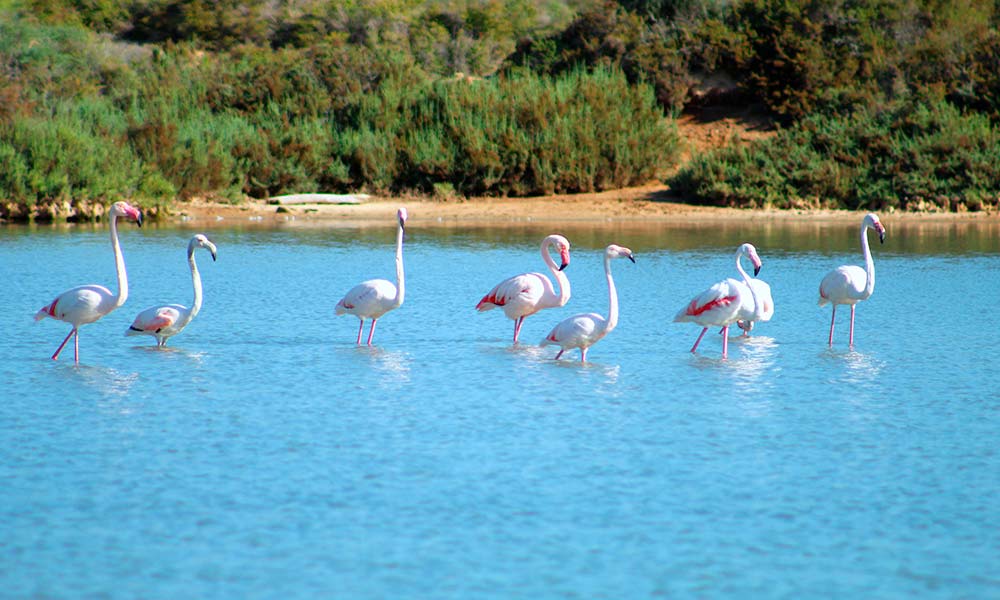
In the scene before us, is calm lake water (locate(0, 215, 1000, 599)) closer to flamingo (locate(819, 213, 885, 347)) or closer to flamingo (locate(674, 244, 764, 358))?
flamingo (locate(674, 244, 764, 358))

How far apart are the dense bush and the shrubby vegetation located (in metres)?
0.05

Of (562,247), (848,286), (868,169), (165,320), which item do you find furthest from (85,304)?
(868,169)

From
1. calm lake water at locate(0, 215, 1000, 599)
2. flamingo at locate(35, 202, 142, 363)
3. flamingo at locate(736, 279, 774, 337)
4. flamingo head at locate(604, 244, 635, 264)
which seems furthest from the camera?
flamingo at locate(736, 279, 774, 337)

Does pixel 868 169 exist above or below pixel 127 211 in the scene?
above

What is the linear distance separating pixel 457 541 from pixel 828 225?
18.5 meters

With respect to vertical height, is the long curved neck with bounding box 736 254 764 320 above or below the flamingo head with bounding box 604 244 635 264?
below

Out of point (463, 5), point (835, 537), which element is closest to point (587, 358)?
point (835, 537)

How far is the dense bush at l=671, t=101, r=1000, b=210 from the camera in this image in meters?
24.3

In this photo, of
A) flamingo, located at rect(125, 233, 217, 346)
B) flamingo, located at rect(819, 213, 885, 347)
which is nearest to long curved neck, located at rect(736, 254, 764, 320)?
flamingo, located at rect(819, 213, 885, 347)

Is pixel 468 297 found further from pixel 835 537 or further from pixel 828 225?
pixel 828 225

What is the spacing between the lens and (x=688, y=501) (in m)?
5.97

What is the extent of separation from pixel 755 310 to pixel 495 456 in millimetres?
4095

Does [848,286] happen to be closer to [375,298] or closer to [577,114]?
[375,298]

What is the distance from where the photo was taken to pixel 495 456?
680 centimetres
